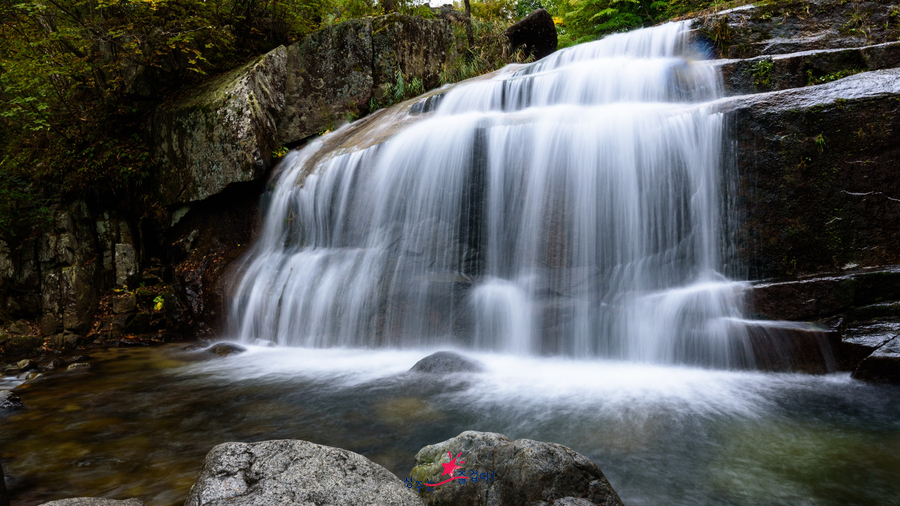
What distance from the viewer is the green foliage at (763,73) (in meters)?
6.15

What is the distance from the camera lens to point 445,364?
5.22m

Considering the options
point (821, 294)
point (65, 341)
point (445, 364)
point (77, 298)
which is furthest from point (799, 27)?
point (65, 341)

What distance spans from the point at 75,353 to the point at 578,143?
8.26 metres

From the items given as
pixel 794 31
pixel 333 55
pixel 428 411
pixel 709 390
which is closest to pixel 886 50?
pixel 794 31

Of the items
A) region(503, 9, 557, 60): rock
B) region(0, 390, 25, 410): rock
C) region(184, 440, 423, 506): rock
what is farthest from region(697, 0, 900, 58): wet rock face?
region(0, 390, 25, 410): rock

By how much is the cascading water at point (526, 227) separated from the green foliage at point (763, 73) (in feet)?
1.67

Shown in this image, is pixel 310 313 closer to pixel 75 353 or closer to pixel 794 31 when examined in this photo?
pixel 75 353

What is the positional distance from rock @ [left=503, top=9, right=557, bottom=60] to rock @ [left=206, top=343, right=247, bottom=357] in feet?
32.6

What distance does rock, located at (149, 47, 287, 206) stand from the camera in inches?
337

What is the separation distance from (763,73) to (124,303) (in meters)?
10.8

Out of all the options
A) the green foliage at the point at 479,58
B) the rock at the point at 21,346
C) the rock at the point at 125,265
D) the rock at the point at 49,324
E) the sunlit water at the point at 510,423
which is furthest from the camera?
the green foliage at the point at 479,58

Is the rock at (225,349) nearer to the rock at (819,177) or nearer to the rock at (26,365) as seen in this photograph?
the rock at (26,365)

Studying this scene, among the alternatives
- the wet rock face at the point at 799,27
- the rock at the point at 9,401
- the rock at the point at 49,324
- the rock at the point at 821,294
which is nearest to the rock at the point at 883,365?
the rock at the point at 821,294

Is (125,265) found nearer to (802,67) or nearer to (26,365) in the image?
(26,365)
